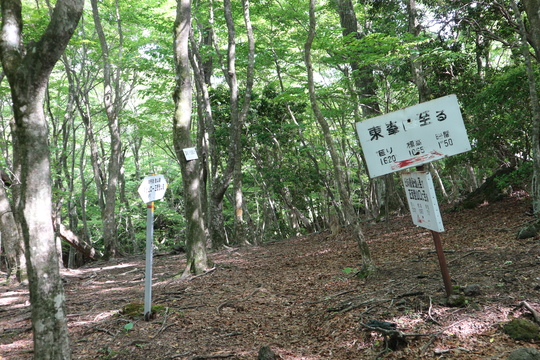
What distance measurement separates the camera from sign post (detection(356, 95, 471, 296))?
4023 mm

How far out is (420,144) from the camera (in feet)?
13.7

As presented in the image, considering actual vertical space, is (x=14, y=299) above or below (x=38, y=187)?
below

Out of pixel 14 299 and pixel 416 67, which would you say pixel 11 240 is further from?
pixel 416 67

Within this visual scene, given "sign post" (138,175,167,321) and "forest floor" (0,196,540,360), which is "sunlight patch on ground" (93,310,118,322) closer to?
"forest floor" (0,196,540,360)

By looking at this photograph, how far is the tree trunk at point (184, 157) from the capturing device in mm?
7559

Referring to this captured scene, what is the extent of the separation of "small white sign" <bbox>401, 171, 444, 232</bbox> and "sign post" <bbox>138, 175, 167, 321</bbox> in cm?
307

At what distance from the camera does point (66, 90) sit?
17578 mm

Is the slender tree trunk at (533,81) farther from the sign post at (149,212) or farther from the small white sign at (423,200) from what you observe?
the sign post at (149,212)

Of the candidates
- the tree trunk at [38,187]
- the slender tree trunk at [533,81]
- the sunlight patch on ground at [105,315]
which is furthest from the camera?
the slender tree trunk at [533,81]

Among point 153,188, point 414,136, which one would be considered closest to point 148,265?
point 153,188

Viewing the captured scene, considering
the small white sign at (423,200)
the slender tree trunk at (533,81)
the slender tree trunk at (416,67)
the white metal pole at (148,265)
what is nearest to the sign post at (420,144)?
the small white sign at (423,200)

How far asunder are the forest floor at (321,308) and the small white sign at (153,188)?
5.31 ft

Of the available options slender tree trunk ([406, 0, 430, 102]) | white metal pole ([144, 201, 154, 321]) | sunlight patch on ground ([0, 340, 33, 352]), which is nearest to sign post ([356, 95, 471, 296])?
white metal pole ([144, 201, 154, 321])

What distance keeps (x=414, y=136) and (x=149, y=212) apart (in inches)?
133
